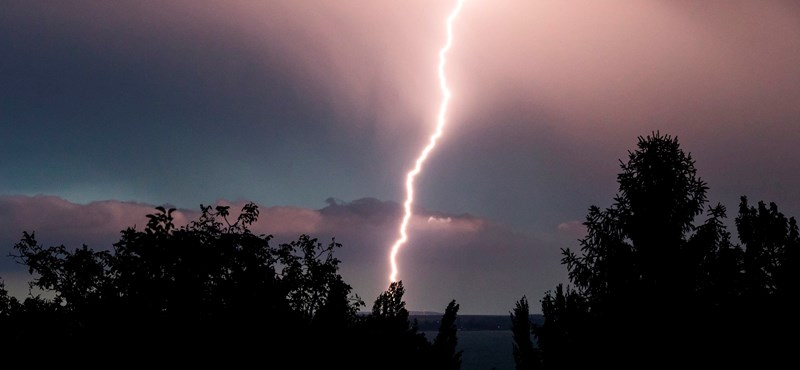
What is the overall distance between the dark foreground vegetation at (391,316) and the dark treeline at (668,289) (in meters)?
0.04

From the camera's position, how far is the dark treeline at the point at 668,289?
18.0 metres

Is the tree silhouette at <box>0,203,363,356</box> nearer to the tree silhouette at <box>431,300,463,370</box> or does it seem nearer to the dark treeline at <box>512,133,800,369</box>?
the dark treeline at <box>512,133,800,369</box>

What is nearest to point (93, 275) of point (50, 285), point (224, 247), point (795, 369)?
point (50, 285)

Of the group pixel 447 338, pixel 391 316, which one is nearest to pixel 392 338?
pixel 391 316

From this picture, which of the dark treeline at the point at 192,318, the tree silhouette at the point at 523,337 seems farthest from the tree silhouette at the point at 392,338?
the tree silhouette at the point at 523,337

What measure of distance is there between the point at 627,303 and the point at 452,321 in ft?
67.8

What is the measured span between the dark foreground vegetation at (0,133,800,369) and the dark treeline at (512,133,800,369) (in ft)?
0.14

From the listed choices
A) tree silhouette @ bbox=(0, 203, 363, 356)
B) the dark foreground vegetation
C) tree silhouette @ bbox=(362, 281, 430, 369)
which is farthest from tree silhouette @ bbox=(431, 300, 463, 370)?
tree silhouette @ bbox=(0, 203, 363, 356)

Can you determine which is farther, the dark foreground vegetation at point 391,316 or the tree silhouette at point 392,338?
the tree silhouette at point 392,338

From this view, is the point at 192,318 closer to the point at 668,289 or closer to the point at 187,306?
the point at 187,306

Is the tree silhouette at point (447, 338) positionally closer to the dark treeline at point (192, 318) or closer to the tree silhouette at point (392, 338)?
the tree silhouette at point (392, 338)

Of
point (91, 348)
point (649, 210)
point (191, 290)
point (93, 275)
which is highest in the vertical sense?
point (649, 210)

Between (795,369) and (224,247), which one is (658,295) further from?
(224,247)

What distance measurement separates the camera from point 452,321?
38.6 metres
